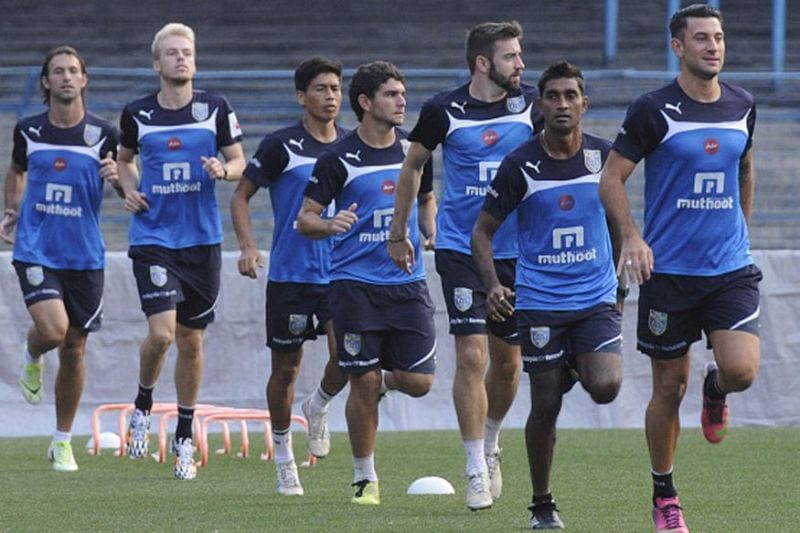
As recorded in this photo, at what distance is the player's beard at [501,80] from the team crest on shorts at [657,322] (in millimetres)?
1995

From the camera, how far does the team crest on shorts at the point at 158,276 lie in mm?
10875

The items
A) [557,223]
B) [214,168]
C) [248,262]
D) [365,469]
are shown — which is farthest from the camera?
[214,168]

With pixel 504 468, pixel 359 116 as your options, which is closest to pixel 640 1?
pixel 504 468

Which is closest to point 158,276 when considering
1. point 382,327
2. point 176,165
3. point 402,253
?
point 176,165

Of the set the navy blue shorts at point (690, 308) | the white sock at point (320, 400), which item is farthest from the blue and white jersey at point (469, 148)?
the white sock at point (320, 400)

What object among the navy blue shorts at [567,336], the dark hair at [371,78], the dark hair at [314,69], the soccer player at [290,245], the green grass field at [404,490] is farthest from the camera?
the soccer player at [290,245]

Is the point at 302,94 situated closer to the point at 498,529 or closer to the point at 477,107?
the point at 477,107

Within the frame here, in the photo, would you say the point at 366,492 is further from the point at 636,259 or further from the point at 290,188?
the point at 636,259

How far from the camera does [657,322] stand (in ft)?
24.8

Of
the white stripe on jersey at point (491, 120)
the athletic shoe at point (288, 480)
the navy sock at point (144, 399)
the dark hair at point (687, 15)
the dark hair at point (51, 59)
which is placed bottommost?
the athletic shoe at point (288, 480)

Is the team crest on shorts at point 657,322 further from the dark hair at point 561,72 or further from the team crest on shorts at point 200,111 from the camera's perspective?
the team crest on shorts at point 200,111

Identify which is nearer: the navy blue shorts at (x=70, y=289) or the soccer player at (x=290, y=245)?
the soccer player at (x=290, y=245)

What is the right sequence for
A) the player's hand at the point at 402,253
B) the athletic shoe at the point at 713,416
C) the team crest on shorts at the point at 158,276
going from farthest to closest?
the team crest on shorts at the point at 158,276 → the player's hand at the point at 402,253 → the athletic shoe at the point at 713,416

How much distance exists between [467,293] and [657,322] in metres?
1.59
